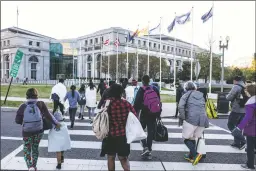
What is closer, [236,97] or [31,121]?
[31,121]

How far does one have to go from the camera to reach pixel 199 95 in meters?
5.55

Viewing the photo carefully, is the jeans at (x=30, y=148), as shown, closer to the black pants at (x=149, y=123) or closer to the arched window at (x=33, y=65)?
the black pants at (x=149, y=123)

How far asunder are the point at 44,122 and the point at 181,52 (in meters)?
105

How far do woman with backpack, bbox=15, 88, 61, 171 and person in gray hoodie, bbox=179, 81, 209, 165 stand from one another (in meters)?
2.89

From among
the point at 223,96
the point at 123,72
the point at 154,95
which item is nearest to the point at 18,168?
the point at 154,95

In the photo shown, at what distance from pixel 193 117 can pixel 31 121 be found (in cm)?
336

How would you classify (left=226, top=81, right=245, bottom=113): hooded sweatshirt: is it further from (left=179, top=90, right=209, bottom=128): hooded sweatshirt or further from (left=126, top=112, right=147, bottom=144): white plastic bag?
(left=126, top=112, right=147, bottom=144): white plastic bag

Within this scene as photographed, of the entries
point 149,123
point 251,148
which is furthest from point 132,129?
point 251,148

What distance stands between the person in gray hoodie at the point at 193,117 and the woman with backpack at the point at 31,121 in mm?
2889

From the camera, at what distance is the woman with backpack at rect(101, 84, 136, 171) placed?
13.7 ft

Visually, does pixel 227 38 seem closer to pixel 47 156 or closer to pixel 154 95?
pixel 154 95

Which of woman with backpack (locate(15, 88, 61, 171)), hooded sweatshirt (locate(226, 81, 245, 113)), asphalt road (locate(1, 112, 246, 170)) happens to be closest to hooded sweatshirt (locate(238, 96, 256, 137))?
asphalt road (locate(1, 112, 246, 170))

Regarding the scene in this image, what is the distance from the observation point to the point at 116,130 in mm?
4184

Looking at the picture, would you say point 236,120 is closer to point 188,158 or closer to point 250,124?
point 250,124
